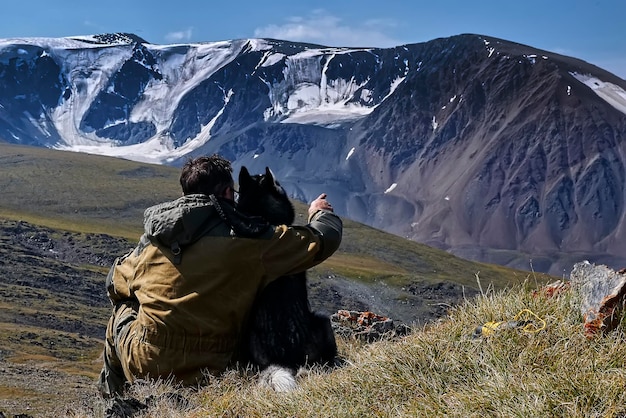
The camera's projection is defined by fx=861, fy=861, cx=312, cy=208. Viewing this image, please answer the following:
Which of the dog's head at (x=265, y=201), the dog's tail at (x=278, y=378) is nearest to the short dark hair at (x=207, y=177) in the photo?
the dog's head at (x=265, y=201)

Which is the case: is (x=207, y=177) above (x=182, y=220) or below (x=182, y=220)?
above

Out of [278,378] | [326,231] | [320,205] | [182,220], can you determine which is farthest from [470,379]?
[320,205]

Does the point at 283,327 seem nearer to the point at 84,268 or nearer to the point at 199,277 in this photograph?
the point at 199,277

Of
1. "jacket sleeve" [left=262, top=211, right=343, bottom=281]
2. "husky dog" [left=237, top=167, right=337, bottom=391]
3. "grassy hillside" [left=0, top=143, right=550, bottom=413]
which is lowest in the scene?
"grassy hillside" [left=0, top=143, right=550, bottom=413]

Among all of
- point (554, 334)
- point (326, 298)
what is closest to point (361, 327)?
point (554, 334)

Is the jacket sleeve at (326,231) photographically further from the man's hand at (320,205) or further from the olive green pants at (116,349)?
the olive green pants at (116,349)

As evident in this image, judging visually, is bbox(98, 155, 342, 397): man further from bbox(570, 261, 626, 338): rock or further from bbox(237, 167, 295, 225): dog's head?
bbox(570, 261, 626, 338): rock

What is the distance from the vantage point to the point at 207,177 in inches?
290

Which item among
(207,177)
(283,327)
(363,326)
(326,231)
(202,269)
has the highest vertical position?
(207,177)

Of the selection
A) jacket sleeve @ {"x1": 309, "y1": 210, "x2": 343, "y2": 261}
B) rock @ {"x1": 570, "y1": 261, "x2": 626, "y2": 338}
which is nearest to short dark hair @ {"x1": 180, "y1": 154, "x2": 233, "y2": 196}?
jacket sleeve @ {"x1": 309, "y1": 210, "x2": 343, "y2": 261}

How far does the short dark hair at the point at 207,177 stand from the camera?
7.38 meters

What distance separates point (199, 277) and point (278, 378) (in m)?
1.11

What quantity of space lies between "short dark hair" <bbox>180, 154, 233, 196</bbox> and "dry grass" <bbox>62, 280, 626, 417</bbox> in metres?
1.63

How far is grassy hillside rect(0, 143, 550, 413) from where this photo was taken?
4809 centimetres
